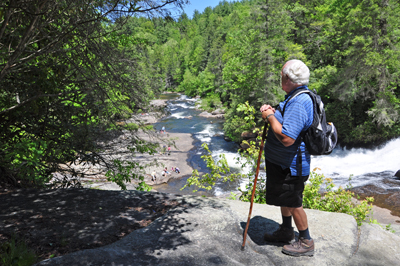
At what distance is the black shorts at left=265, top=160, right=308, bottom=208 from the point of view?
8.87 ft

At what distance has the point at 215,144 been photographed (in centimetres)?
2595

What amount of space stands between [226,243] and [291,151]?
134 cm

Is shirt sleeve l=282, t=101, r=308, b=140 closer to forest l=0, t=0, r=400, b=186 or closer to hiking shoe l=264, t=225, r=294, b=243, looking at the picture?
hiking shoe l=264, t=225, r=294, b=243

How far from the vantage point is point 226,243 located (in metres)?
3.05

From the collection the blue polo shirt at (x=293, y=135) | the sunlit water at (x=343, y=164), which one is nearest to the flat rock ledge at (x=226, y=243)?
the blue polo shirt at (x=293, y=135)

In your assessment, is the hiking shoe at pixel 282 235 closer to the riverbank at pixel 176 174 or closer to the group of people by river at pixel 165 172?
the riverbank at pixel 176 174

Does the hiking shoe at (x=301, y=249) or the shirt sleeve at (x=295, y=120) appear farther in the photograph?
the hiking shoe at (x=301, y=249)

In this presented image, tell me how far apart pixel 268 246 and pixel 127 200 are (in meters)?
2.30

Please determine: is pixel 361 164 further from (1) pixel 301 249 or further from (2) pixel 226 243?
(2) pixel 226 243

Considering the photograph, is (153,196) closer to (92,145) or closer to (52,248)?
(92,145)

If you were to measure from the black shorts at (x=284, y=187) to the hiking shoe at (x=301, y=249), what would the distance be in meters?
0.46

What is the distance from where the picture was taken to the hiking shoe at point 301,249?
112 inches

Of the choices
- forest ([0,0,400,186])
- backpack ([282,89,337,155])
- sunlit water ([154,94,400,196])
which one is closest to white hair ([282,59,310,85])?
backpack ([282,89,337,155])

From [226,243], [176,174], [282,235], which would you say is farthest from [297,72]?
[176,174]
